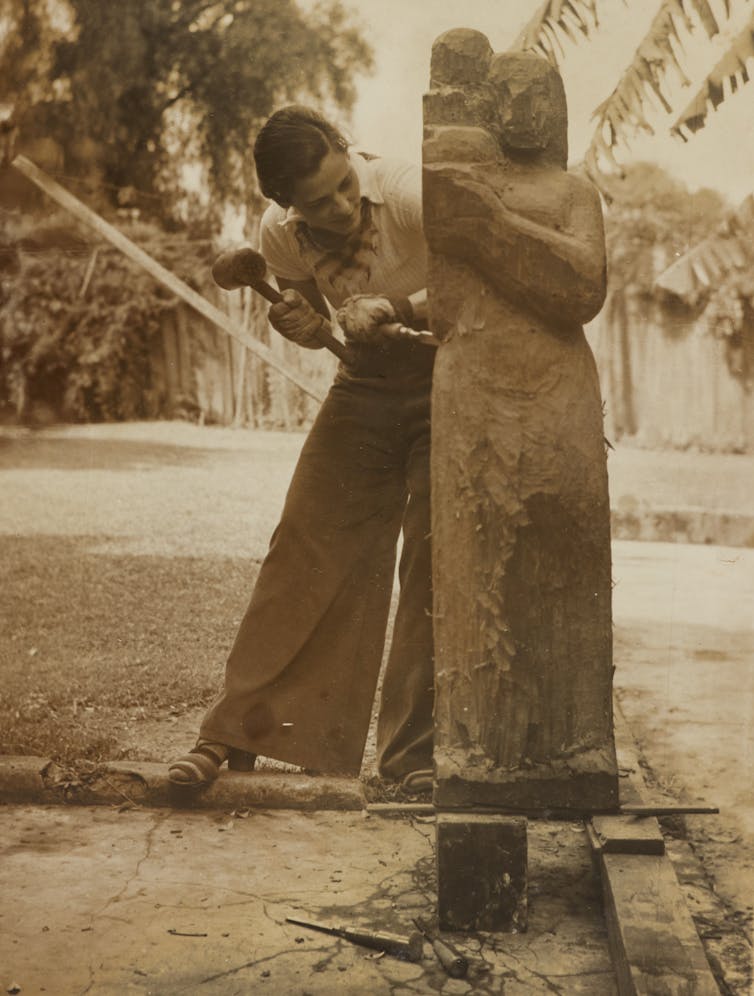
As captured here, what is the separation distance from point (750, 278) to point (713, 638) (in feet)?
5.29

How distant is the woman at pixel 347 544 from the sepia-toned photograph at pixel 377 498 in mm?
12

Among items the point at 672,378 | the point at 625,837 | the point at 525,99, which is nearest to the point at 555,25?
the point at 525,99

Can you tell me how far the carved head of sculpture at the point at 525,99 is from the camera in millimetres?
2877

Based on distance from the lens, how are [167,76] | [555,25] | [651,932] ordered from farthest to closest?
[167,76], [555,25], [651,932]

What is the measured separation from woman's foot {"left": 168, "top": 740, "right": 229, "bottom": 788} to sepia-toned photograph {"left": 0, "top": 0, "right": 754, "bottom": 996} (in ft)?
0.05

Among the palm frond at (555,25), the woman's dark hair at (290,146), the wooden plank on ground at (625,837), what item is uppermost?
the palm frond at (555,25)

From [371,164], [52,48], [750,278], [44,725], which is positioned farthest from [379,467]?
[52,48]

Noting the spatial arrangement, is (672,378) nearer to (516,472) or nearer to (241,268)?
(241,268)

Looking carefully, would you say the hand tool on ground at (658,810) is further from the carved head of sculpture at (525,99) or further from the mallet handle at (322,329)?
the carved head of sculpture at (525,99)

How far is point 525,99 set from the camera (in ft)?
9.43

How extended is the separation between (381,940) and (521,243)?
1.64m

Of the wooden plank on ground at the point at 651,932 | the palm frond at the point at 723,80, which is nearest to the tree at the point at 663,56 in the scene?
the palm frond at the point at 723,80

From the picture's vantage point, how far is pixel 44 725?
4.46 m

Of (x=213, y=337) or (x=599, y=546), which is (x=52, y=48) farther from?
(x=599, y=546)
